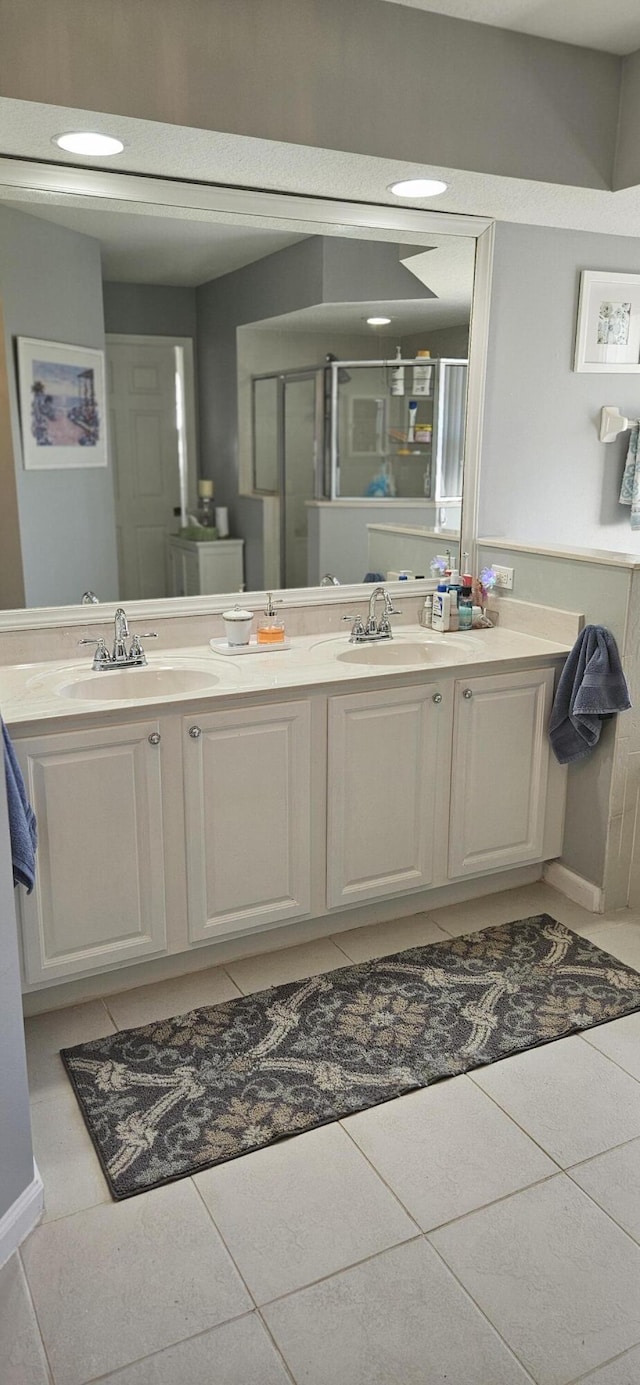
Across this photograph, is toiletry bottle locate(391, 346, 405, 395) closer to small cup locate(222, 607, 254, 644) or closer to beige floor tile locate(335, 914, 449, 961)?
small cup locate(222, 607, 254, 644)

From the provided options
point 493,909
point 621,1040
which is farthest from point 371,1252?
point 493,909

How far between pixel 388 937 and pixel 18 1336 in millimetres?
1490

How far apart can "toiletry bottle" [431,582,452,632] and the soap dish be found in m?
0.55

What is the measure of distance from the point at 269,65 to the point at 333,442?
41.3 inches

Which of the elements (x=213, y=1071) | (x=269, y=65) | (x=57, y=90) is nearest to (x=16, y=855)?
(x=213, y=1071)

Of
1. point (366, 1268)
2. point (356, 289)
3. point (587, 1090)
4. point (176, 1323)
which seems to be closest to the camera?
point (176, 1323)

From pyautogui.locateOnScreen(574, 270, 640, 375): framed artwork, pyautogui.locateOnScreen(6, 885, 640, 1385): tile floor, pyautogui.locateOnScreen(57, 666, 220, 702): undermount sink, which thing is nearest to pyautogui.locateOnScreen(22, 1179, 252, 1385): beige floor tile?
pyautogui.locateOnScreen(6, 885, 640, 1385): tile floor

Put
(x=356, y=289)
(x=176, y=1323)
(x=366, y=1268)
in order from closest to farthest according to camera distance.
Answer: (x=176, y=1323) → (x=366, y=1268) → (x=356, y=289)

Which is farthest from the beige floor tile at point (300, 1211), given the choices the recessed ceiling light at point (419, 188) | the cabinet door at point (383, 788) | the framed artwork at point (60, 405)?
the recessed ceiling light at point (419, 188)

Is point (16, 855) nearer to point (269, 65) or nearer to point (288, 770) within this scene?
point (288, 770)

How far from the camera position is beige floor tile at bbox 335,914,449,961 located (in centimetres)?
280

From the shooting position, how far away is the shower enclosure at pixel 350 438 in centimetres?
297

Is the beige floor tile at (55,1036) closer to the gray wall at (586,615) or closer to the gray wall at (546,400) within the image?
the gray wall at (586,615)

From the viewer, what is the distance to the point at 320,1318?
1640 millimetres
